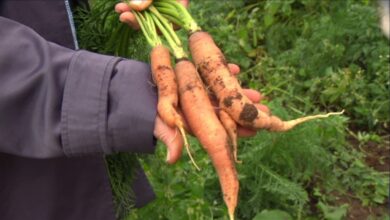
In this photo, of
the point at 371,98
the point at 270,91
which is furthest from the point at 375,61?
the point at 270,91

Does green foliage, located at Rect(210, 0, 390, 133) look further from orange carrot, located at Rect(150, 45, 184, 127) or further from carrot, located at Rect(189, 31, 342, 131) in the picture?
orange carrot, located at Rect(150, 45, 184, 127)

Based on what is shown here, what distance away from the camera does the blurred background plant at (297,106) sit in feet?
6.16

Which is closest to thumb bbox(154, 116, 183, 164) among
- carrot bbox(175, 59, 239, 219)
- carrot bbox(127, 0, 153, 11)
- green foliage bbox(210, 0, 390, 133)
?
carrot bbox(175, 59, 239, 219)

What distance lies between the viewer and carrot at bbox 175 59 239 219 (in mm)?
1133

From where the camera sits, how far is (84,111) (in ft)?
3.16

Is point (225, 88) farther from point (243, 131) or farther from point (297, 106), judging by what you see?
point (297, 106)

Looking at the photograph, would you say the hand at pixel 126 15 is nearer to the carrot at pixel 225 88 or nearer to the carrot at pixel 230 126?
the carrot at pixel 225 88

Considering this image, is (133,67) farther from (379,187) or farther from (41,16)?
(379,187)

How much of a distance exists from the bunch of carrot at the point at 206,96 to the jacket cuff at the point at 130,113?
63mm

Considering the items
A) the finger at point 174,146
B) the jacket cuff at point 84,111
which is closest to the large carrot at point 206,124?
the finger at point 174,146

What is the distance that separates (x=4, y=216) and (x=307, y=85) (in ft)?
6.49

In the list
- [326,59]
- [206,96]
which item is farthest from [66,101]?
[326,59]

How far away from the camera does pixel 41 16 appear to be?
1187 millimetres

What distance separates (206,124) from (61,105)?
1.03 feet
